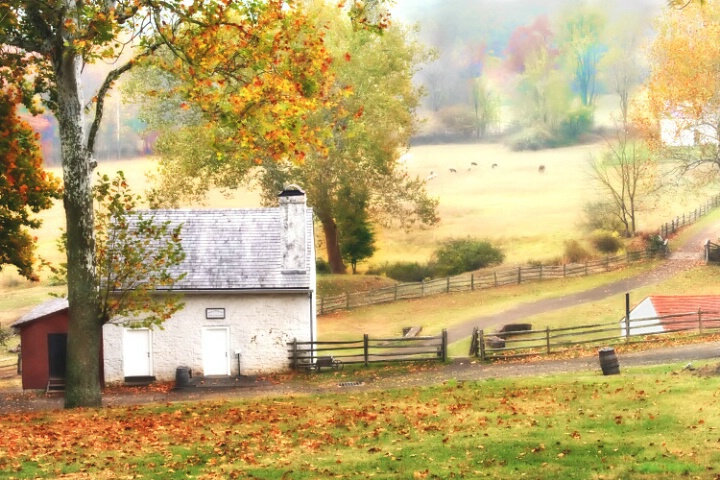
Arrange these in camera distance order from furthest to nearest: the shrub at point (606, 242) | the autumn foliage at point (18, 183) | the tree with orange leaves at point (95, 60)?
the shrub at point (606, 242), the autumn foliage at point (18, 183), the tree with orange leaves at point (95, 60)

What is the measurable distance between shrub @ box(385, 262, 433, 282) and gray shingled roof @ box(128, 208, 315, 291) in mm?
26184

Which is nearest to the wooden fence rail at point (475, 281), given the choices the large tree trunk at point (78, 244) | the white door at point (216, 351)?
the white door at point (216, 351)

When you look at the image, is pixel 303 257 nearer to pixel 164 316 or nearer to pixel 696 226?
pixel 164 316

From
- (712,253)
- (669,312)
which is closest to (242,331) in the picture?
(669,312)

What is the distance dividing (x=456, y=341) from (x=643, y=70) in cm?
3787

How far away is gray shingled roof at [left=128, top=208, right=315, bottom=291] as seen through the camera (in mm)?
32500

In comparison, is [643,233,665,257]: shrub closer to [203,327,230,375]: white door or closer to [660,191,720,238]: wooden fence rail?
[660,191,720,238]: wooden fence rail

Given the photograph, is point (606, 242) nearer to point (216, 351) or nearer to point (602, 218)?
point (602, 218)

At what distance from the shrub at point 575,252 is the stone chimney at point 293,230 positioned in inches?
1232

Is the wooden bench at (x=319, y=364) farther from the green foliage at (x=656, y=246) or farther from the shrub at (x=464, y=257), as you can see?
the green foliage at (x=656, y=246)

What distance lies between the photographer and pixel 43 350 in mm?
32375

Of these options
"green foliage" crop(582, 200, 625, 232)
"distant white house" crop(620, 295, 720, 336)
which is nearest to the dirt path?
"green foliage" crop(582, 200, 625, 232)

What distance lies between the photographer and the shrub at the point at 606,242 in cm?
6184

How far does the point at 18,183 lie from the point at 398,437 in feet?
47.1
